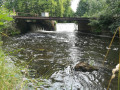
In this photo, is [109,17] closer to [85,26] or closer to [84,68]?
[85,26]

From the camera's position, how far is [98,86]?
14.8 ft

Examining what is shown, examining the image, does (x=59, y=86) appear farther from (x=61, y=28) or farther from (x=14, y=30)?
(x=61, y=28)

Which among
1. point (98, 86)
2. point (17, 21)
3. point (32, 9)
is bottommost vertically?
point (98, 86)

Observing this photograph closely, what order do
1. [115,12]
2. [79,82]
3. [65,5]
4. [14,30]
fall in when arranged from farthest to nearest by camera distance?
[65,5]
[14,30]
[115,12]
[79,82]

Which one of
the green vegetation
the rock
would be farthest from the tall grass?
the green vegetation

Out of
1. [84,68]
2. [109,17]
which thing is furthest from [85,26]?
[84,68]

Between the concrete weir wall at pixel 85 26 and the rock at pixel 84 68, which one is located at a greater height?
the concrete weir wall at pixel 85 26

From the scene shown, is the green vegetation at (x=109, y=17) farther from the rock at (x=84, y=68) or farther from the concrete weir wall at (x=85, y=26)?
the rock at (x=84, y=68)

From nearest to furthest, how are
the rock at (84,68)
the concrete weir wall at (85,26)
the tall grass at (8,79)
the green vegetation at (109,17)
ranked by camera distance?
1. the tall grass at (8,79)
2. the rock at (84,68)
3. the green vegetation at (109,17)
4. the concrete weir wall at (85,26)

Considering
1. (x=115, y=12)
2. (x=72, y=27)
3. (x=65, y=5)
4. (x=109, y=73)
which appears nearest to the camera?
(x=109, y=73)

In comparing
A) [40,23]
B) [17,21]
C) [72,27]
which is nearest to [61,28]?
[72,27]

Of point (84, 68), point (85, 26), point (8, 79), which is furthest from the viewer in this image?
point (85, 26)

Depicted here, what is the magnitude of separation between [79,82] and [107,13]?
16040mm

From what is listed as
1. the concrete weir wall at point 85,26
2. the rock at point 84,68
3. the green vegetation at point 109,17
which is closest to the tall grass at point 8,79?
the rock at point 84,68
